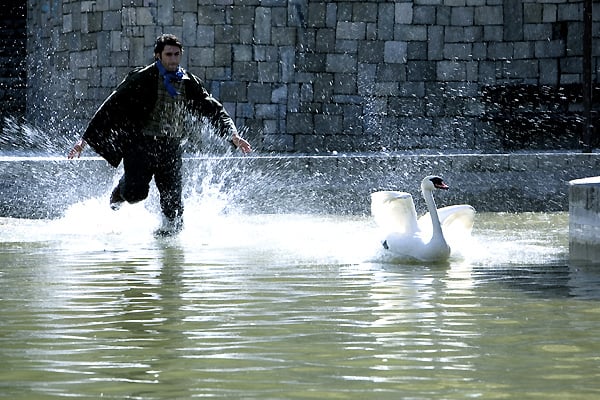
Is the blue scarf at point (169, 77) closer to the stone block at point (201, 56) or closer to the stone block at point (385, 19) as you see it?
the stone block at point (201, 56)

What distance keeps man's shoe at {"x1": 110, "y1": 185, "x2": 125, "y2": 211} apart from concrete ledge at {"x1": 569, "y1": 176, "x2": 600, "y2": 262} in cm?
328

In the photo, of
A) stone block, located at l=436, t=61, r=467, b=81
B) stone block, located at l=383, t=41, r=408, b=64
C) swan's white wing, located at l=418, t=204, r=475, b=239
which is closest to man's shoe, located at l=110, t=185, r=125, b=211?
swan's white wing, located at l=418, t=204, r=475, b=239

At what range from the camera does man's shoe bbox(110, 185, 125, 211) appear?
1026cm

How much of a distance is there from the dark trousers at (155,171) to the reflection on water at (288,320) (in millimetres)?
320

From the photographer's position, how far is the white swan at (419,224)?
8383 mm

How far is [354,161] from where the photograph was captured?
46.1ft

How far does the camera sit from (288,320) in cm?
614

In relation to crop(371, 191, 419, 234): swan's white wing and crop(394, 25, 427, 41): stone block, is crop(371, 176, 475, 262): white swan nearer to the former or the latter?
crop(371, 191, 419, 234): swan's white wing

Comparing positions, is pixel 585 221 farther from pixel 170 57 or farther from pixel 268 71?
pixel 268 71

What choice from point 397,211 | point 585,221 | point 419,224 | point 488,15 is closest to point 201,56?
point 488,15

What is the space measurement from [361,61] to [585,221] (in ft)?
40.0

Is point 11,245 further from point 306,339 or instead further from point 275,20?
point 275,20

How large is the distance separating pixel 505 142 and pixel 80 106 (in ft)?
21.3

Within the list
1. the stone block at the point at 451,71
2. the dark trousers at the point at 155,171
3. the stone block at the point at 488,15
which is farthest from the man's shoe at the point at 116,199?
the stone block at the point at 488,15
